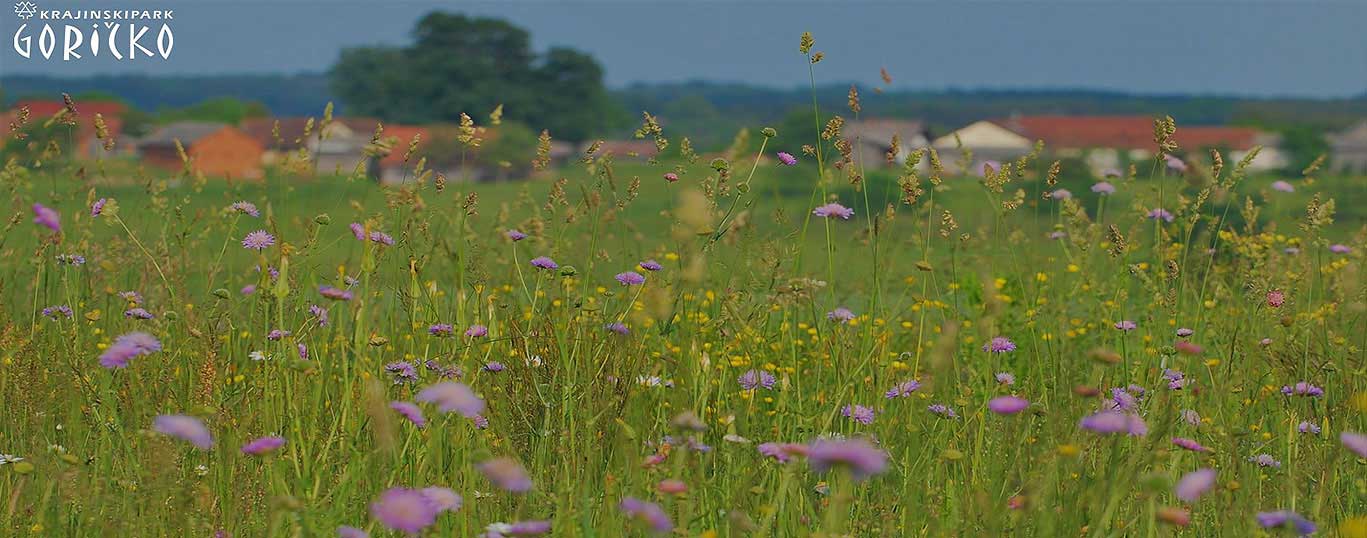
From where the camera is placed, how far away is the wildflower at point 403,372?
276cm

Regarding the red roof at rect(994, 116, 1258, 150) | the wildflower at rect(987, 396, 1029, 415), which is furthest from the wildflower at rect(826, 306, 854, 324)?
the red roof at rect(994, 116, 1258, 150)

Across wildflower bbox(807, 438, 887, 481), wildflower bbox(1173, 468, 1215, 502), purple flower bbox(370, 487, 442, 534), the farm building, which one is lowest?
the farm building

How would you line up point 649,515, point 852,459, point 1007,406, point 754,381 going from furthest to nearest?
point 754,381 → point 1007,406 → point 649,515 → point 852,459

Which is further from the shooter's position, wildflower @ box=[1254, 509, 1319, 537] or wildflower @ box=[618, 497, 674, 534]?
wildflower @ box=[1254, 509, 1319, 537]

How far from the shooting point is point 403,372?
2.77 meters

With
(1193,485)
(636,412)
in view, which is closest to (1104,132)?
(636,412)

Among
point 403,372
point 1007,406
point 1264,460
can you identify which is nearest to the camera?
point 1007,406

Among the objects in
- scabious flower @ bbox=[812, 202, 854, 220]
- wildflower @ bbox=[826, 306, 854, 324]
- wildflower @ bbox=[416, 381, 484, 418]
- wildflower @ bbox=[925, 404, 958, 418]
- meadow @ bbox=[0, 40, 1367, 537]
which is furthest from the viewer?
wildflower @ bbox=[826, 306, 854, 324]

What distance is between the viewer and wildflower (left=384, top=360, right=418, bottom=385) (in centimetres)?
276

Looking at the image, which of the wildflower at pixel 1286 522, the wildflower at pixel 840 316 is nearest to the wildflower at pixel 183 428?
the wildflower at pixel 1286 522

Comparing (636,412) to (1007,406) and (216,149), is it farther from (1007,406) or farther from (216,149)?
(216,149)

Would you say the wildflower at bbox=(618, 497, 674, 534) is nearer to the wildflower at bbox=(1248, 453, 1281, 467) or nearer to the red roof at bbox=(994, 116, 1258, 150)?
the wildflower at bbox=(1248, 453, 1281, 467)

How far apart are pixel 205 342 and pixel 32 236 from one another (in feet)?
7.95

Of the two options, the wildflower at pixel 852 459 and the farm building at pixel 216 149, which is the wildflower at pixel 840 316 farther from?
the farm building at pixel 216 149
